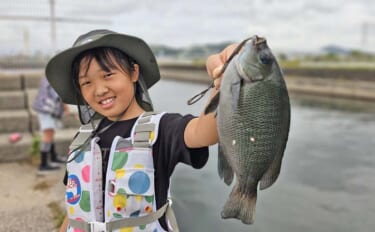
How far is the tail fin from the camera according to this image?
1.28m

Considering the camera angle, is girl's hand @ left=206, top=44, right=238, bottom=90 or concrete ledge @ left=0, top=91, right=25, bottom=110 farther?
concrete ledge @ left=0, top=91, right=25, bottom=110

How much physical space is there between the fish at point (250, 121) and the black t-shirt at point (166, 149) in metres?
0.32

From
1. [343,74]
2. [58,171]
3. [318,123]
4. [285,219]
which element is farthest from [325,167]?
[343,74]

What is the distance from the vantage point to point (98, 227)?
5.74 ft

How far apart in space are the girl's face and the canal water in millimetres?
1585

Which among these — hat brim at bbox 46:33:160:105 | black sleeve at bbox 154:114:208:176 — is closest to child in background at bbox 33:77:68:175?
hat brim at bbox 46:33:160:105

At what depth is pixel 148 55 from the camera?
194cm

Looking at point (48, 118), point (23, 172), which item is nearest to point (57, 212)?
point (23, 172)

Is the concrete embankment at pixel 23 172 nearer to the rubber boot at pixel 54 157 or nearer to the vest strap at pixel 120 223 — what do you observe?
the rubber boot at pixel 54 157

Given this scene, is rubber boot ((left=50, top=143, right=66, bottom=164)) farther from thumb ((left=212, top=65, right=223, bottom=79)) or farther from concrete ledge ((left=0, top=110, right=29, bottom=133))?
thumb ((left=212, top=65, right=223, bottom=79))

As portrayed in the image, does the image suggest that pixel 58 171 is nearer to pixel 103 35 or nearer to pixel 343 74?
pixel 103 35

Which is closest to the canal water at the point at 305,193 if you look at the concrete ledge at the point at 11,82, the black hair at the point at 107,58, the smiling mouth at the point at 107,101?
the black hair at the point at 107,58

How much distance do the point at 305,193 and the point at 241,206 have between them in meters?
4.94

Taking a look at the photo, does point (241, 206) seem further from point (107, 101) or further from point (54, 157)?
point (54, 157)
